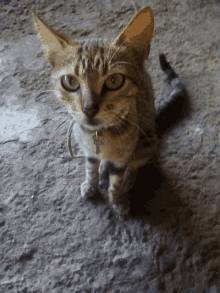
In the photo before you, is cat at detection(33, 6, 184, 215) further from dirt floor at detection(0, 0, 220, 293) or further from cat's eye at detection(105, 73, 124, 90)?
dirt floor at detection(0, 0, 220, 293)

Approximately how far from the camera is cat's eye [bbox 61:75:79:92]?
801 millimetres

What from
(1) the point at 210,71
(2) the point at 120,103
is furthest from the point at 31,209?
(1) the point at 210,71

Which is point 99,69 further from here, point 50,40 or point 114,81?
point 50,40

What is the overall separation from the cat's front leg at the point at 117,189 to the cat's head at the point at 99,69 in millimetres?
297

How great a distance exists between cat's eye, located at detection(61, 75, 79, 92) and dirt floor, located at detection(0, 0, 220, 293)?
0.62ft

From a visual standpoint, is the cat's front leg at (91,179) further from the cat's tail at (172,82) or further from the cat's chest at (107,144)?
the cat's tail at (172,82)

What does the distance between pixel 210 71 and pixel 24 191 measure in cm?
136

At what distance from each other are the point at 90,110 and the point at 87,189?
1.81 ft

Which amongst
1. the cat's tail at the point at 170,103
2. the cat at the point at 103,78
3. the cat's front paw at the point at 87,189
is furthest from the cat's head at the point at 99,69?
the cat's tail at the point at 170,103

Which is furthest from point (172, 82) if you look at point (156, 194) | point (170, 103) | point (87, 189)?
point (87, 189)

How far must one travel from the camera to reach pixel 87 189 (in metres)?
1.21

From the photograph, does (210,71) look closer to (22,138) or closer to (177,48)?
(177,48)

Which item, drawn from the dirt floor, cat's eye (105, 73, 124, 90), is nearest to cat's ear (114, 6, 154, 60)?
cat's eye (105, 73, 124, 90)

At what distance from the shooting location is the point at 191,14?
1.93 metres
